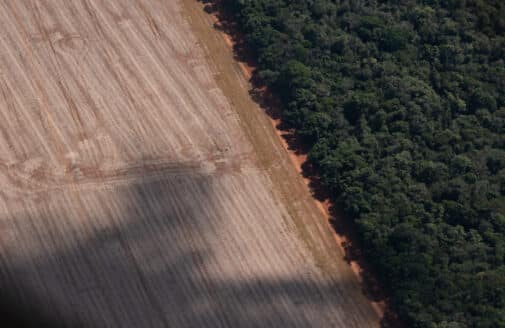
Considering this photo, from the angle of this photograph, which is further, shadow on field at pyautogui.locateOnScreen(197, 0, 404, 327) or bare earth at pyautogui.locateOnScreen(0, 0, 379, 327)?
shadow on field at pyautogui.locateOnScreen(197, 0, 404, 327)

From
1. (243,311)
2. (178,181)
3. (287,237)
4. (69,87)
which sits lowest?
(243,311)

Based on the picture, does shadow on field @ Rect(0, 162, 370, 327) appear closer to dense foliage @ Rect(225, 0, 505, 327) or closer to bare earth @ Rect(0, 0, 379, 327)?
bare earth @ Rect(0, 0, 379, 327)

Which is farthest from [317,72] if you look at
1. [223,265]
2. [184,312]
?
[184,312]

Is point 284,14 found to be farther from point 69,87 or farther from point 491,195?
point 491,195

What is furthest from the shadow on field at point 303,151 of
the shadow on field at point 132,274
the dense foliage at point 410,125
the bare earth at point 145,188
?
the shadow on field at point 132,274

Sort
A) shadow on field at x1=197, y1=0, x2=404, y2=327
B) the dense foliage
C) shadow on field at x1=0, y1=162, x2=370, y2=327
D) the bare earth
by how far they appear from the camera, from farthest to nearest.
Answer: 1. shadow on field at x1=197, y1=0, x2=404, y2=327
2. the bare earth
3. the dense foliage
4. shadow on field at x1=0, y1=162, x2=370, y2=327

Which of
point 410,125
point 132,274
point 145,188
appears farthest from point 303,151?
point 132,274

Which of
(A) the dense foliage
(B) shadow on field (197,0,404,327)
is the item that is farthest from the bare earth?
(A) the dense foliage
